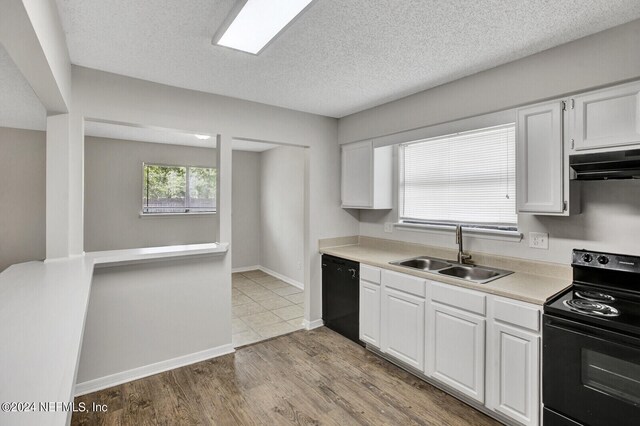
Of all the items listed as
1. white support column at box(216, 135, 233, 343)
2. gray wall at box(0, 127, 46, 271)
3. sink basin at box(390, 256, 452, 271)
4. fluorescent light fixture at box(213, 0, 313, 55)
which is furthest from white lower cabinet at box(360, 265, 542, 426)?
gray wall at box(0, 127, 46, 271)

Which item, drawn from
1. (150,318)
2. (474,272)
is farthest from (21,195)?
(474,272)

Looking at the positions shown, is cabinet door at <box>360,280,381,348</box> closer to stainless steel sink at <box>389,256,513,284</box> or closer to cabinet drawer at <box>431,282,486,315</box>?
stainless steel sink at <box>389,256,513,284</box>

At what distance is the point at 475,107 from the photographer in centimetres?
263

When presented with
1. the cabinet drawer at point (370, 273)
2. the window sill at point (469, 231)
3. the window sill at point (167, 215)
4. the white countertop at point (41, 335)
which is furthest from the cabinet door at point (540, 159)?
the window sill at point (167, 215)

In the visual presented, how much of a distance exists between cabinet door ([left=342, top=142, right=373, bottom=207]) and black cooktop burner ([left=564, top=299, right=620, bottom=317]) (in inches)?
80.1

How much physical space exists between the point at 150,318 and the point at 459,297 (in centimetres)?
255

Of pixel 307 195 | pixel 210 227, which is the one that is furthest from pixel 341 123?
pixel 210 227

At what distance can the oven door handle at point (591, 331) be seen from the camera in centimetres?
155

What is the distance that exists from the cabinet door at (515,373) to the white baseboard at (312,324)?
2018 millimetres

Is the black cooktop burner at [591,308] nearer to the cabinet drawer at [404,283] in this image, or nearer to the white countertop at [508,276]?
the white countertop at [508,276]

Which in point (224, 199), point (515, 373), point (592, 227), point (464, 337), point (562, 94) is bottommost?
point (515, 373)

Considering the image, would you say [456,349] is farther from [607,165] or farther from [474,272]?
[607,165]

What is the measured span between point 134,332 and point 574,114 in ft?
12.0

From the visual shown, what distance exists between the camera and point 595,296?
6.35 ft
